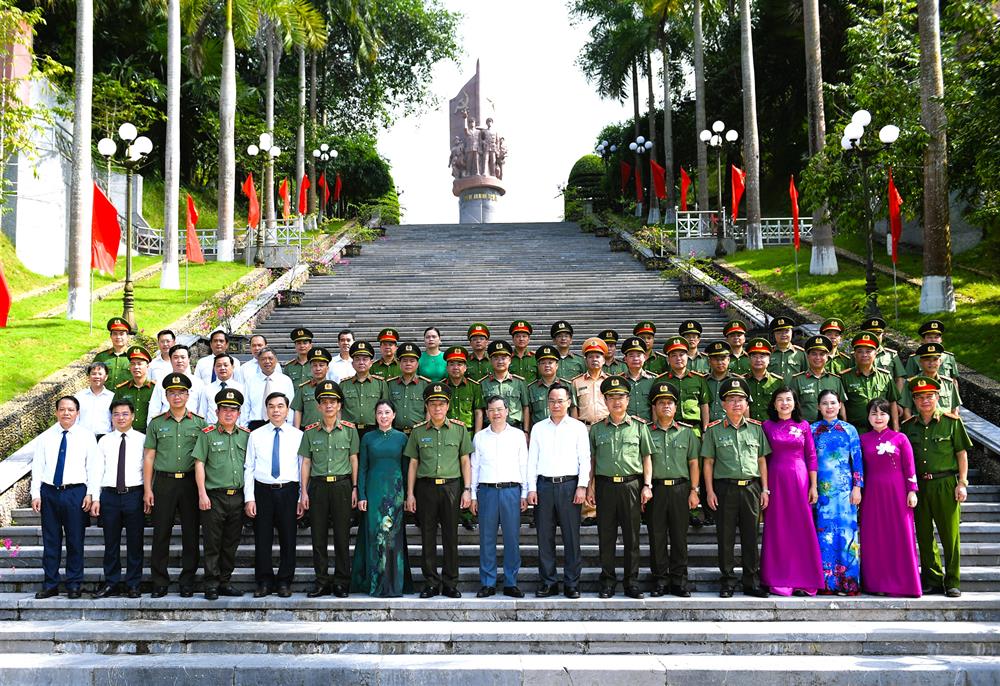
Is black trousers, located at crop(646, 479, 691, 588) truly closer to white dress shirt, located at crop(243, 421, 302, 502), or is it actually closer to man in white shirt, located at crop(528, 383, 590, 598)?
man in white shirt, located at crop(528, 383, 590, 598)

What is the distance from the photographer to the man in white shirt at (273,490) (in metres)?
7.32

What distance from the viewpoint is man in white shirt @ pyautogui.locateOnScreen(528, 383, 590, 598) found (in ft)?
23.7

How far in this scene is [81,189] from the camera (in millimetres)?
15969

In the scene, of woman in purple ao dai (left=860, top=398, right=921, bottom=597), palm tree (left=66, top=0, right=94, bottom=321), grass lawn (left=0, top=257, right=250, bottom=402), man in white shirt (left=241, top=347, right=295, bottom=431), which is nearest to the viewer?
woman in purple ao dai (left=860, top=398, right=921, bottom=597)

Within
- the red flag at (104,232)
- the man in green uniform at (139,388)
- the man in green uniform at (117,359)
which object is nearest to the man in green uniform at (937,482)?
the man in green uniform at (139,388)

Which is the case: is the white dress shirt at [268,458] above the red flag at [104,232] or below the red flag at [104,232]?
below

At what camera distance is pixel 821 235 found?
19.2 metres

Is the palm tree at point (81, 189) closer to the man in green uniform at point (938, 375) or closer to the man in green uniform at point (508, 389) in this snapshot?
the man in green uniform at point (508, 389)

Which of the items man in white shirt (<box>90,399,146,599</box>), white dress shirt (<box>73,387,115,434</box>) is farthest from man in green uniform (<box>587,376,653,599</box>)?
white dress shirt (<box>73,387,115,434</box>)

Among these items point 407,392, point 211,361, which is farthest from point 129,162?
point 407,392

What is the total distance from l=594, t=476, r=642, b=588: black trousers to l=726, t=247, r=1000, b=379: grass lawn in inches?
247

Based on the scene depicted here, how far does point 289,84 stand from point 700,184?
18427mm

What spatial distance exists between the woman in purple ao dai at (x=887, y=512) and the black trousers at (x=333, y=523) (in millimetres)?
4008

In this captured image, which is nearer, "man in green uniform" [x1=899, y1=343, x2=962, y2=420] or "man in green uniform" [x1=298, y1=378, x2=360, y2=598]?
"man in green uniform" [x1=298, y1=378, x2=360, y2=598]
